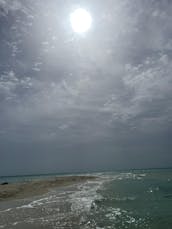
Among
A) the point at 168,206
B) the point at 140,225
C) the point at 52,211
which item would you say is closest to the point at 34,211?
the point at 52,211

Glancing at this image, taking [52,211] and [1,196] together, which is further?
[1,196]

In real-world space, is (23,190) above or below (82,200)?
above

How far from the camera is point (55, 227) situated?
1664 centimetres

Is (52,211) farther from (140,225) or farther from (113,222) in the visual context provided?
(140,225)

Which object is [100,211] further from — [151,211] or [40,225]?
[40,225]

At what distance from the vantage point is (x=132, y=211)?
22094 mm

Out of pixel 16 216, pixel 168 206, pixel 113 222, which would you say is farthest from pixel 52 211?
pixel 168 206

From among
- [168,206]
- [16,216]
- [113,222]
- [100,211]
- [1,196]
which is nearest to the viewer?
[113,222]

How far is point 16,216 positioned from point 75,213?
4.90m

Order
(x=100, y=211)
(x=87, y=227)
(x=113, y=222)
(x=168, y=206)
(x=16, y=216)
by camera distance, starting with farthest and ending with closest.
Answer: (x=168, y=206) → (x=100, y=211) → (x=16, y=216) → (x=113, y=222) → (x=87, y=227)

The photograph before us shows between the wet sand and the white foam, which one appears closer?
the white foam

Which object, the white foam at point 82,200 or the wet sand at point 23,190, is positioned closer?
the white foam at point 82,200

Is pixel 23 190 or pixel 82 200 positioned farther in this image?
pixel 23 190

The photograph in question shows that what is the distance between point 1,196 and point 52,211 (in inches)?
677
